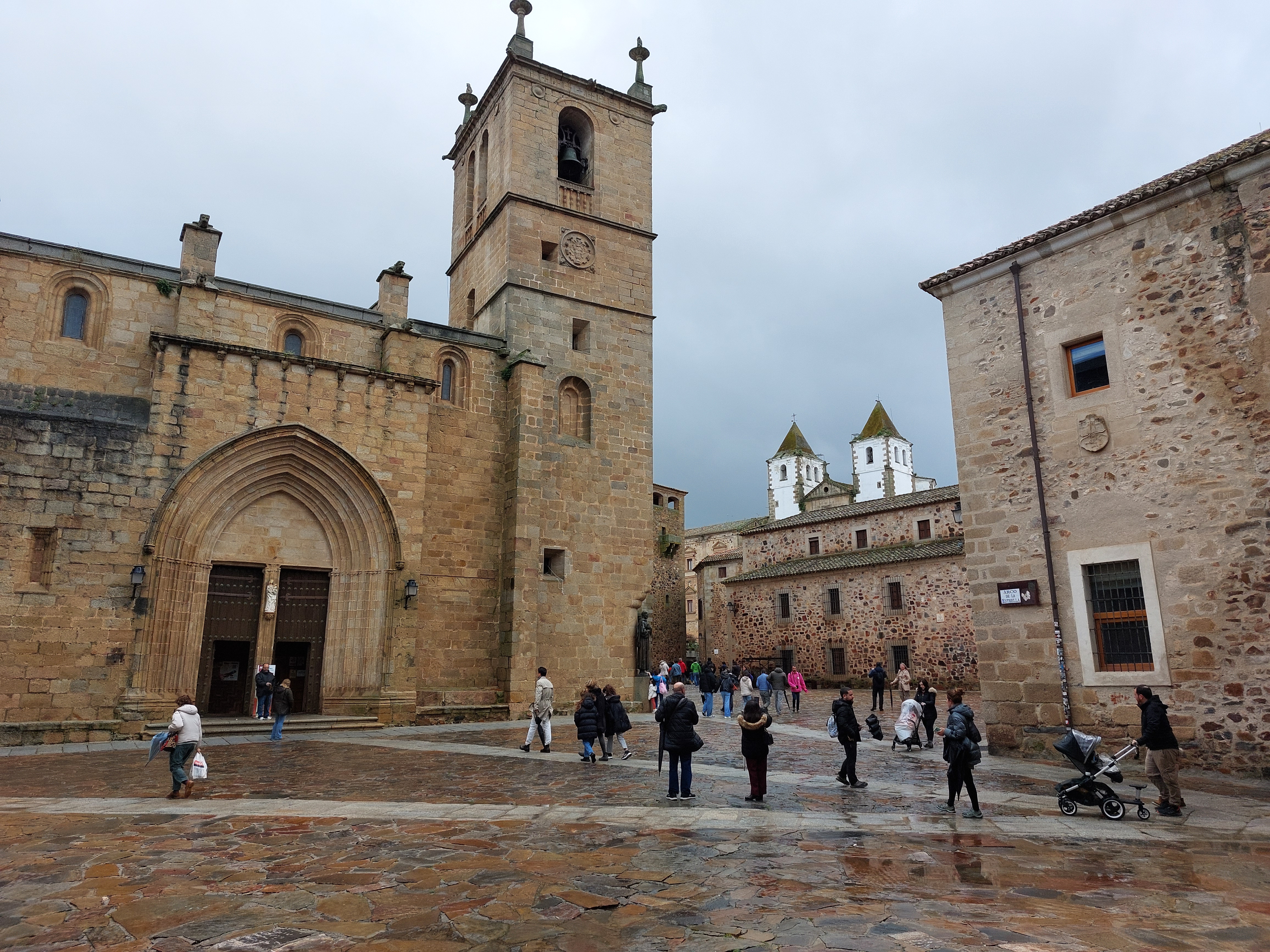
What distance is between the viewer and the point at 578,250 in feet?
72.9

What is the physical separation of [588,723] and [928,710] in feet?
21.8

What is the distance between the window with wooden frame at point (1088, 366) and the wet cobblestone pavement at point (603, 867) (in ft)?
18.3

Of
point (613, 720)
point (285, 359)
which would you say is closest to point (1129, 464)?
point (613, 720)

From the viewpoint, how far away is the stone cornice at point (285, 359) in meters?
15.8

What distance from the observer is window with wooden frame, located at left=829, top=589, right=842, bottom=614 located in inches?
1353

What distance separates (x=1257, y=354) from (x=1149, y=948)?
8.91 m

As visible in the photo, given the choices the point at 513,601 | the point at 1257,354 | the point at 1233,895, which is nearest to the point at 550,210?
the point at 513,601

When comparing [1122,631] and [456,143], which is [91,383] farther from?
[1122,631]

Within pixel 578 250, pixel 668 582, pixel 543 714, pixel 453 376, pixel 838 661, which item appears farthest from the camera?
pixel 668 582

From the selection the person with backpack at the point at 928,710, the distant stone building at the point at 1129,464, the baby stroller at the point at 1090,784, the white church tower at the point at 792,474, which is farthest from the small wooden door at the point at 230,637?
the white church tower at the point at 792,474

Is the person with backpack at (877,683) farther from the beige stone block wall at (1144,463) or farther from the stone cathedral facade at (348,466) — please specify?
the beige stone block wall at (1144,463)

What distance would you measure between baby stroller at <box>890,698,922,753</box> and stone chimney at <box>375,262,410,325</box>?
1437 centimetres

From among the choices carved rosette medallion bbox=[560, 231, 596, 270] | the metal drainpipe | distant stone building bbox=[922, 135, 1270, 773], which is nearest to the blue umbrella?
distant stone building bbox=[922, 135, 1270, 773]

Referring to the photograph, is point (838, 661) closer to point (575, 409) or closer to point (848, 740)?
point (575, 409)
